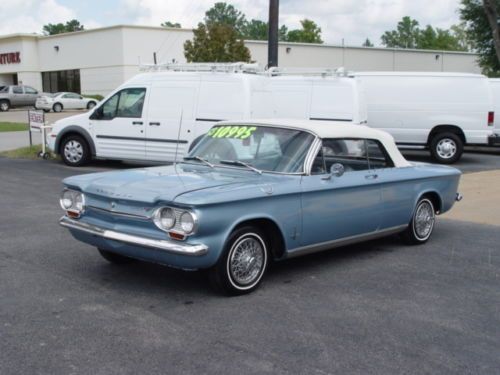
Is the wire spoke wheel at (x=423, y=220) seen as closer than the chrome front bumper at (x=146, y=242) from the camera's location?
No

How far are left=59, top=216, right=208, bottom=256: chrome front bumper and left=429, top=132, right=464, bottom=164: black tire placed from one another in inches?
486

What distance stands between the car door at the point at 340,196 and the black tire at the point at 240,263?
520 mm

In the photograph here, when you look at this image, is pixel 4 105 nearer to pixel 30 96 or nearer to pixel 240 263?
pixel 30 96

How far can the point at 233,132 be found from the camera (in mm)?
6730

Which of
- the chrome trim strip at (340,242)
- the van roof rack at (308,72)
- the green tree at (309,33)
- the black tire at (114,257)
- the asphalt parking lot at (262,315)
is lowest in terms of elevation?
the asphalt parking lot at (262,315)

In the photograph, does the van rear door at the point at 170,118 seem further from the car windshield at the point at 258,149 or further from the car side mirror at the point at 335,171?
the car side mirror at the point at 335,171

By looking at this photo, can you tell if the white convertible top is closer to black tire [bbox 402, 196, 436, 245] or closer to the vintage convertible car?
the vintage convertible car

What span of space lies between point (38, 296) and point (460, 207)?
276 inches

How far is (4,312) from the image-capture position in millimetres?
5012

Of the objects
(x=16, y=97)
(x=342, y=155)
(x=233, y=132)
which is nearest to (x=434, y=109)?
(x=342, y=155)

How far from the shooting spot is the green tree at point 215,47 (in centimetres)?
3431

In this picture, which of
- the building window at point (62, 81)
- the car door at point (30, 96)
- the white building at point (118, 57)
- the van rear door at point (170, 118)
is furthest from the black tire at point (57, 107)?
the van rear door at point (170, 118)

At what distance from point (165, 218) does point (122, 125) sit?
29.4ft

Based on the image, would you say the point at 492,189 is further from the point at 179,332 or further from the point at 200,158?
the point at 179,332
